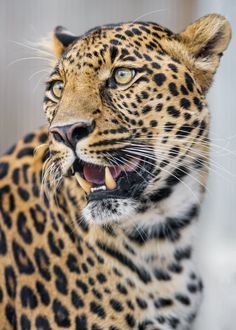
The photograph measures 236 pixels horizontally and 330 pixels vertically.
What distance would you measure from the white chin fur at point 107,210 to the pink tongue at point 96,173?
0.44ft

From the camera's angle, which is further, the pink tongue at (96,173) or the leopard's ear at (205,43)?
the leopard's ear at (205,43)

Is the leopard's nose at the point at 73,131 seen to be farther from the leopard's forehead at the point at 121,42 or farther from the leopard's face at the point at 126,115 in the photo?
the leopard's forehead at the point at 121,42

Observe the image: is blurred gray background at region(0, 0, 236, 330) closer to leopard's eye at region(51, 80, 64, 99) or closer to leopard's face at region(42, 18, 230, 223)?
leopard's face at region(42, 18, 230, 223)

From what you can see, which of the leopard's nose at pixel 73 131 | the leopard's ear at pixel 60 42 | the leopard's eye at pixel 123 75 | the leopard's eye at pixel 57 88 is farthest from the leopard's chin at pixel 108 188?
the leopard's ear at pixel 60 42

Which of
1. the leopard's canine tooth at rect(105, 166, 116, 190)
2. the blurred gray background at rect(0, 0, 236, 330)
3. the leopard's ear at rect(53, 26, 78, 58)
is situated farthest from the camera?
the blurred gray background at rect(0, 0, 236, 330)

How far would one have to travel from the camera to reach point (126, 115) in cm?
500

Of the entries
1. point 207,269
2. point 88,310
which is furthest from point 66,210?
point 207,269

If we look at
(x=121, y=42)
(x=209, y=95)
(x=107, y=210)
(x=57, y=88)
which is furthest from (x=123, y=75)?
(x=209, y=95)

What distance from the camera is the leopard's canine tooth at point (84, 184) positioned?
498 centimetres

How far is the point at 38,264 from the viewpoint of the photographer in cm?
552

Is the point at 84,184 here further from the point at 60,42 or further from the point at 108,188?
the point at 60,42

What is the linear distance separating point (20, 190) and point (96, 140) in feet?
3.74

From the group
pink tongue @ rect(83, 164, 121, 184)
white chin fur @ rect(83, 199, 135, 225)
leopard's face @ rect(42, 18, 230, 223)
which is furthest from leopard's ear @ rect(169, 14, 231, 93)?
white chin fur @ rect(83, 199, 135, 225)

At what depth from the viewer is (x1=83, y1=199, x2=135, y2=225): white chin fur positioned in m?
4.96
